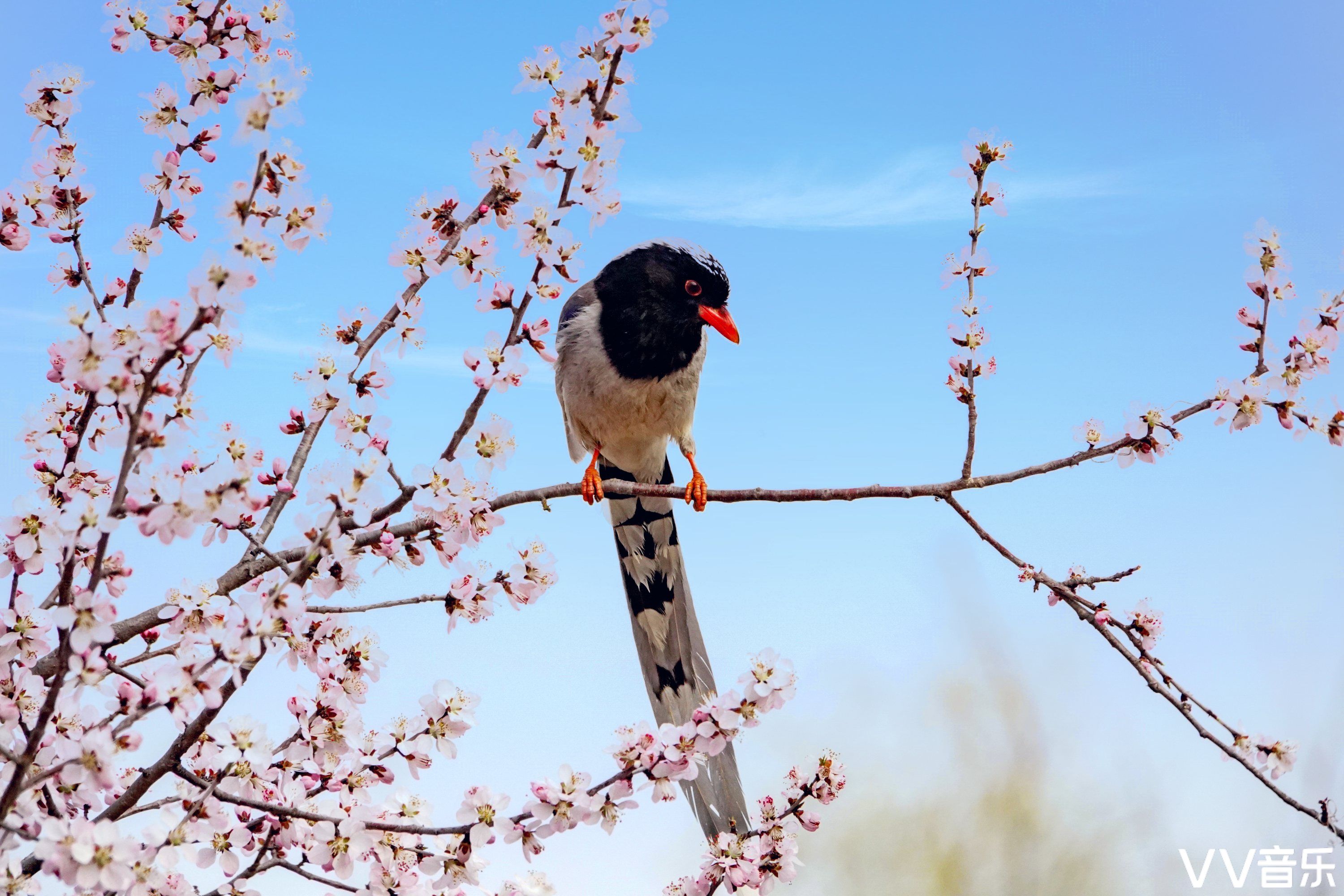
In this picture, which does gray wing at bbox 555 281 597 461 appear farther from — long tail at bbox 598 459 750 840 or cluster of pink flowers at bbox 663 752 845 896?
cluster of pink flowers at bbox 663 752 845 896

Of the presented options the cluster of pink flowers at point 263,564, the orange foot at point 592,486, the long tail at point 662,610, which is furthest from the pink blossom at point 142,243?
the long tail at point 662,610

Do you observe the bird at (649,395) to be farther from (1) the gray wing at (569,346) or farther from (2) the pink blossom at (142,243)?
(2) the pink blossom at (142,243)

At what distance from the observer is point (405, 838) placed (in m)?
2.35

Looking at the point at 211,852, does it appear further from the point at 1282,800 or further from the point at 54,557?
the point at 1282,800

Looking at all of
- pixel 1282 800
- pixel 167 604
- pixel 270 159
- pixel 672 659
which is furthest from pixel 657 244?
pixel 1282 800

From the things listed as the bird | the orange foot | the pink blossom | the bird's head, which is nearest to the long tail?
the bird

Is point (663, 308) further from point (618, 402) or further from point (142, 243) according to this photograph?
point (142, 243)

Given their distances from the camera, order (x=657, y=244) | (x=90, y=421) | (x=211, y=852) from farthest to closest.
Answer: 1. (x=657, y=244)
2. (x=90, y=421)
3. (x=211, y=852)

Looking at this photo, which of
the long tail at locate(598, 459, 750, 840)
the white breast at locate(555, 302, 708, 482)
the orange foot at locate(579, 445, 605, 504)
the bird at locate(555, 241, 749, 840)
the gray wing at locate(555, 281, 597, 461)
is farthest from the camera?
the gray wing at locate(555, 281, 597, 461)

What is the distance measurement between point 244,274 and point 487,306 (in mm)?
718

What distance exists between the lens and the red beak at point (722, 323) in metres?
3.72

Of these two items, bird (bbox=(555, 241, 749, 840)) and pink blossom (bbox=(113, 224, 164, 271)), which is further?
bird (bbox=(555, 241, 749, 840))

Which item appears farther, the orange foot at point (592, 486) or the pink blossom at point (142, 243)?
the orange foot at point (592, 486)

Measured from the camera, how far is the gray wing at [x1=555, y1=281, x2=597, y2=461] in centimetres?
382
